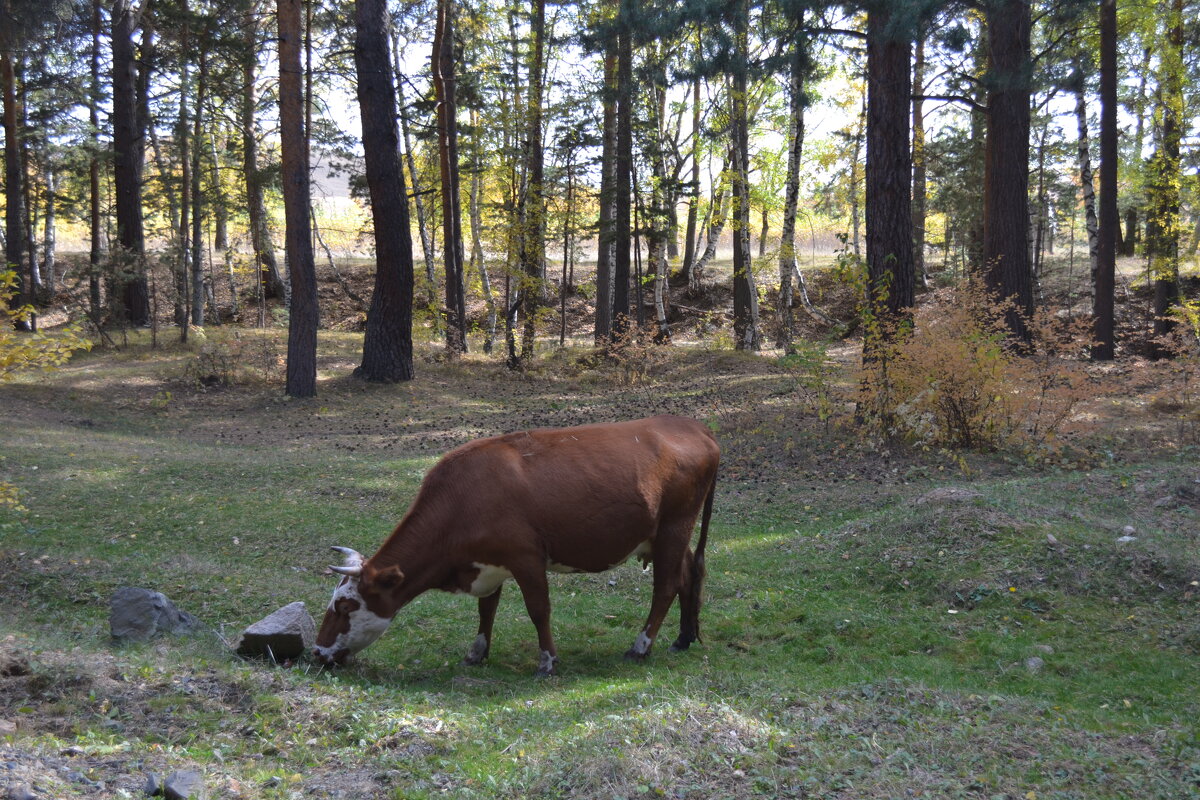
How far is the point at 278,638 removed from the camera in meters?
6.53

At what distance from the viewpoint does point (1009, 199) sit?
1847 centimetres

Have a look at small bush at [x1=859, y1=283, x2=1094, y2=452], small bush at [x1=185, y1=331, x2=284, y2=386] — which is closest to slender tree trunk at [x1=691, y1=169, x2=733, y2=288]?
small bush at [x1=185, y1=331, x2=284, y2=386]

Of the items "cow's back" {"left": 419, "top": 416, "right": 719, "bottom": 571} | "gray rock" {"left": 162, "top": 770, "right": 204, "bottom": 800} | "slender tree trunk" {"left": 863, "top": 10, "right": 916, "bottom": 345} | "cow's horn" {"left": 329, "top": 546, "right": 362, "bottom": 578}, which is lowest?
"gray rock" {"left": 162, "top": 770, "right": 204, "bottom": 800}

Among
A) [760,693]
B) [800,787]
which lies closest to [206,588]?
[760,693]

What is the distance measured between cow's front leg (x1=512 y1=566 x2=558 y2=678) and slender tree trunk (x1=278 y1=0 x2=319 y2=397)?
14844mm

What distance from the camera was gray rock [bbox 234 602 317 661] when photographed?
256 inches

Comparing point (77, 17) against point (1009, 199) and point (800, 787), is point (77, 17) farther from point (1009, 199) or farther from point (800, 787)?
point (800, 787)

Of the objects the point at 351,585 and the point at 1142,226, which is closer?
the point at 351,585

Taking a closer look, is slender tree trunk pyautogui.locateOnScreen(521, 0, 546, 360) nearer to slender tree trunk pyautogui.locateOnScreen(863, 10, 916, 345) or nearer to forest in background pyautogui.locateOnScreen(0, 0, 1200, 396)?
forest in background pyautogui.locateOnScreen(0, 0, 1200, 396)

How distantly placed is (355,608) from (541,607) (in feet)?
4.69

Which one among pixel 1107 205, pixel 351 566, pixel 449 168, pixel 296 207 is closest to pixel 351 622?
pixel 351 566

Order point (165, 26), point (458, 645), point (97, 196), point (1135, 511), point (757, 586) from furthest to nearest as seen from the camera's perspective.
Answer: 1. point (97, 196)
2. point (165, 26)
3. point (1135, 511)
4. point (757, 586)
5. point (458, 645)

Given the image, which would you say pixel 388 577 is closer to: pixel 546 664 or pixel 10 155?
pixel 546 664

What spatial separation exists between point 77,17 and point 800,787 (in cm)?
2718
